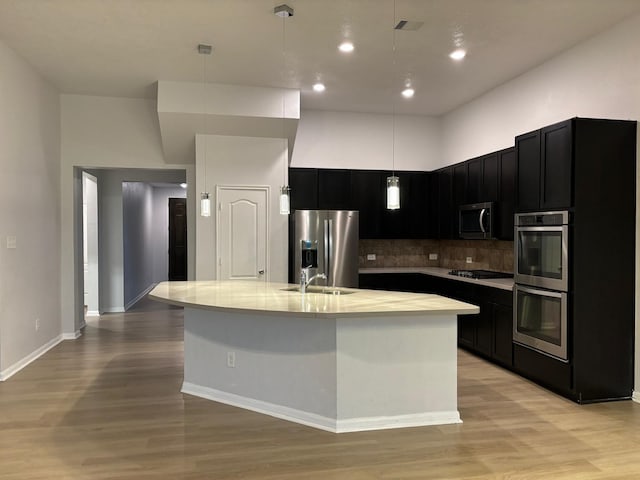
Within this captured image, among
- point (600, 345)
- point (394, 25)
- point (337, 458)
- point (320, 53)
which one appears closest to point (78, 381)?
point (337, 458)

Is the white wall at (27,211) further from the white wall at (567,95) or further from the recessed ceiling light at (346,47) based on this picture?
the white wall at (567,95)

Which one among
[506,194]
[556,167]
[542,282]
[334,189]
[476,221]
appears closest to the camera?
[556,167]

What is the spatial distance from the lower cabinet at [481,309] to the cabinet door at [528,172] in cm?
88

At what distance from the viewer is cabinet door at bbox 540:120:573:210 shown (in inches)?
149

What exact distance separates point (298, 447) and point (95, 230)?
6.24 m

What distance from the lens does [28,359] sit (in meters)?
4.98

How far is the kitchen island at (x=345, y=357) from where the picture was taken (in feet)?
10.4

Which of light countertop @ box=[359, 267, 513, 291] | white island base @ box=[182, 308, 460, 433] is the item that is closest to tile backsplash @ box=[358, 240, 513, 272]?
light countertop @ box=[359, 267, 513, 291]

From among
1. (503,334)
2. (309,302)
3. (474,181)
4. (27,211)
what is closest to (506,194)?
(474,181)

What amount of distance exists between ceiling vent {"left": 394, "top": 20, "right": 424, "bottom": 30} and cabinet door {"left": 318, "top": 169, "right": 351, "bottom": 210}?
275cm

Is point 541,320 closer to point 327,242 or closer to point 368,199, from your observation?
point 327,242

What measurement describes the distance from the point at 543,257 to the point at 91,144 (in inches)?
215

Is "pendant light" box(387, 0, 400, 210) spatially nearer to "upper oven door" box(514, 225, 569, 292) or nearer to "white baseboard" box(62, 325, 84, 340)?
"upper oven door" box(514, 225, 569, 292)

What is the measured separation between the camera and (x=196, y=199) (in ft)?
19.8
